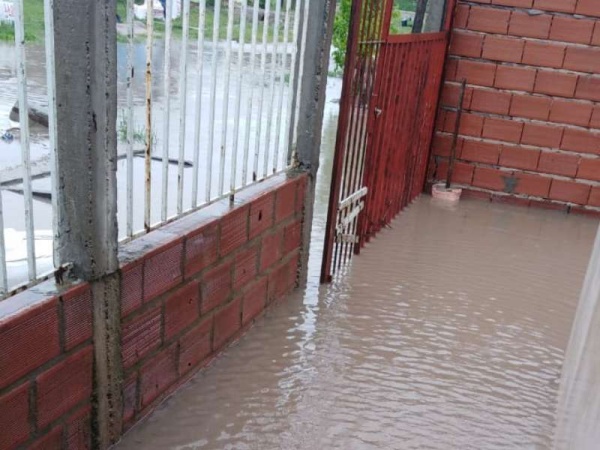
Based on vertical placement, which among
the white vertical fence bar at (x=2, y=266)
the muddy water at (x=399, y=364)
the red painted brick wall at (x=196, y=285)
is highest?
the white vertical fence bar at (x=2, y=266)

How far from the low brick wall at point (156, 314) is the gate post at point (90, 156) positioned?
0.06m

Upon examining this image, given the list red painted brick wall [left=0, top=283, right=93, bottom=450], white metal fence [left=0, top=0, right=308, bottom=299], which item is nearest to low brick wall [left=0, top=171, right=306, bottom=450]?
→ red painted brick wall [left=0, top=283, right=93, bottom=450]

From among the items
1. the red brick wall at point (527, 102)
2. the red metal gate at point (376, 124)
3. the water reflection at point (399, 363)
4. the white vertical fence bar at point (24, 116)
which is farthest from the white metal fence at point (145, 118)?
the red brick wall at point (527, 102)

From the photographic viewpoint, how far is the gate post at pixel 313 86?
357 cm

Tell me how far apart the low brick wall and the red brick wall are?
10.9ft

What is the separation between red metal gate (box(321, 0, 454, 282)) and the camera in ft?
12.9

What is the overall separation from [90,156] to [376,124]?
2.78 metres

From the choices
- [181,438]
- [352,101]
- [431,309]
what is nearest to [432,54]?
[352,101]

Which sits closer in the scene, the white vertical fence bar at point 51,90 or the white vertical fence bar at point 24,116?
the white vertical fence bar at point 24,116

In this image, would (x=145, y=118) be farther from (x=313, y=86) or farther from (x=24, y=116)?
(x=313, y=86)

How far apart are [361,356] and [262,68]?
157cm

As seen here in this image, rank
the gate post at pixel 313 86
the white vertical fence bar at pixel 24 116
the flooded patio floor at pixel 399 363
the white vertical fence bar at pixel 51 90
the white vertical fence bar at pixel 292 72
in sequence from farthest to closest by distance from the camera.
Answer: the gate post at pixel 313 86 → the white vertical fence bar at pixel 292 72 → the flooded patio floor at pixel 399 363 → the white vertical fence bar at pixel 51 90 → the white vertical fence bar at pixel 24 116

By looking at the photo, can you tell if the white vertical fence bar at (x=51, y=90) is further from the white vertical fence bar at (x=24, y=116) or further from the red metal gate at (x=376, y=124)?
the red metal gate at (x=376, y=124)

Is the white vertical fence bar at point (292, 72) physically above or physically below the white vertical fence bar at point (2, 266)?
above
